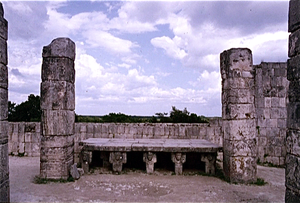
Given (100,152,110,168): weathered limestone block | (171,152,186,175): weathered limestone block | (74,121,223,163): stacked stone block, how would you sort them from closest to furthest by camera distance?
1. (171,152,186,175): weathered limestone block
2. (100,152,110,168): weathered limestone block
3. (74,121,223,163): stacked stone block

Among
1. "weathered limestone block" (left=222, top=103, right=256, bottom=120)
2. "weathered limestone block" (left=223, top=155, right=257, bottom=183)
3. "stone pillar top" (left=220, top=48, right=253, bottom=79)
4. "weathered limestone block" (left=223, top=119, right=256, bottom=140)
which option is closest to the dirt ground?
"weathered limestone block" (left=223, top=155, right=257, bottom=183)

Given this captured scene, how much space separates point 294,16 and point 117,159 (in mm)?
6211

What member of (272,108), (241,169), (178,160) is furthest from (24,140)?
(272,108)

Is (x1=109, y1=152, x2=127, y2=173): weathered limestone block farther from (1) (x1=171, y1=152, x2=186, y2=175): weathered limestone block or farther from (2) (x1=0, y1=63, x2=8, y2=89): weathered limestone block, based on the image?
(2) (x1=0, y1=63, x2=8, y2=89): weathered limestone block

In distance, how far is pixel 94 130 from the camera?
1159cm

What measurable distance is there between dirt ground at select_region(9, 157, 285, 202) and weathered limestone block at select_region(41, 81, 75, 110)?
2.07m

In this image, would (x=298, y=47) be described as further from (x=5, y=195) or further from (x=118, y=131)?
(x=118, y=131)

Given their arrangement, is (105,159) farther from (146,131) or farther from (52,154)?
(146,131)

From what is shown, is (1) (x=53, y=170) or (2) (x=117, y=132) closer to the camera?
(1) (x=53, y=170)

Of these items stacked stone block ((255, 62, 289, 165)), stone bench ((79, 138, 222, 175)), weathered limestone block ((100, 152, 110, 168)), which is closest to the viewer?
stone bench ((79, 138, 222, 175))

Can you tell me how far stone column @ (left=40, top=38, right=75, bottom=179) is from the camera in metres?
7.90

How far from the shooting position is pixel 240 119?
787 centimetres

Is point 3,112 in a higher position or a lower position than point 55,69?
lower

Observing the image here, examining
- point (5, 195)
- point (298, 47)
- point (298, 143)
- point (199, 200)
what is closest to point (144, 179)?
point (199, 200)
